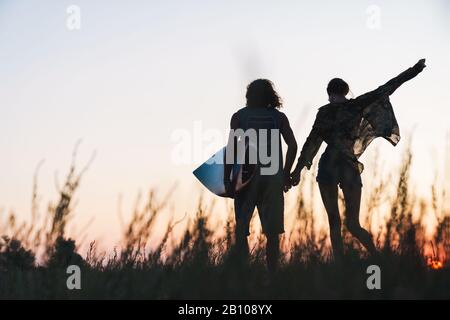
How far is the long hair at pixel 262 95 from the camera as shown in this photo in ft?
22.7

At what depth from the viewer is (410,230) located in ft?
16.6

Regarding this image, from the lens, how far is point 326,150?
7.48 m

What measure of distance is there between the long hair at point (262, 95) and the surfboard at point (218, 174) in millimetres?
589

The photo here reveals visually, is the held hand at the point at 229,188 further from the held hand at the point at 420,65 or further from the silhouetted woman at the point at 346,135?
the held hand at the point at 420,65

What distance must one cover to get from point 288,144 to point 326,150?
2.35 feet

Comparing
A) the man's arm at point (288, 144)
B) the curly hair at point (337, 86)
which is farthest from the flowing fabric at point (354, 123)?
the man's arm at point (288, 144)

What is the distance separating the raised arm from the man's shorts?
1.39 metres

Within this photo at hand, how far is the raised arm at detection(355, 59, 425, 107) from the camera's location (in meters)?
7.29

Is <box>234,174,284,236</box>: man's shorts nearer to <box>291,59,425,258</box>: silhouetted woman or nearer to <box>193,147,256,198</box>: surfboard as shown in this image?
<box>193,147,256,198</box>: surfboard

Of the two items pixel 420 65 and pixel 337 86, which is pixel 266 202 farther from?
pixel 420 65

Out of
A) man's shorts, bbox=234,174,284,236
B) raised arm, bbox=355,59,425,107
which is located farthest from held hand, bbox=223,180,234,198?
raised arm, bbox=355,59,425,107

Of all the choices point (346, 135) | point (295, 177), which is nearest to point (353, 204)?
point (295, 177)
